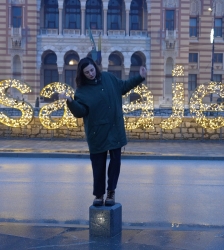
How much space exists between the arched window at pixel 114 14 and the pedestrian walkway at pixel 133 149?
24556 millimetres

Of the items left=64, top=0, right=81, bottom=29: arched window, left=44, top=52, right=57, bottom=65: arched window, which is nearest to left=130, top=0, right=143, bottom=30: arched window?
left=64, top=0, right=81, bottom=29: arched window

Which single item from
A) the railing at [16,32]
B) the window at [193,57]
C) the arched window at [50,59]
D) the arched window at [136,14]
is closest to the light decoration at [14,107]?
the railing at [16,32]

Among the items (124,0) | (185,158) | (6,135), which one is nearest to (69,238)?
(185,158)

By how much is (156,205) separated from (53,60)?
119 feet

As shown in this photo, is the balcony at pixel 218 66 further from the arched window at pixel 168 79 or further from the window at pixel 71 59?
the window at pixel 71 59

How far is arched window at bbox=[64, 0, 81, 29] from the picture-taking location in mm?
42969

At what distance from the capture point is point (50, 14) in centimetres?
4309

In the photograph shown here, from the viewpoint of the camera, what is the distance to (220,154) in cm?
1616

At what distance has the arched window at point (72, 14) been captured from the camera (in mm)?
42969

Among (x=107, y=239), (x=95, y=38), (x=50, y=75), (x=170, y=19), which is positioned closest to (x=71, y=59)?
(x=50, y=75)

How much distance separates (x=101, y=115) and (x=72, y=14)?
38.4m

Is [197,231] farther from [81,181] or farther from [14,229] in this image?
[81,181]

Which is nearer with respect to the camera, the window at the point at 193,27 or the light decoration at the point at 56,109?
the light decoration at the point at 56,109

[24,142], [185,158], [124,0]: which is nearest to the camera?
[185,158]
